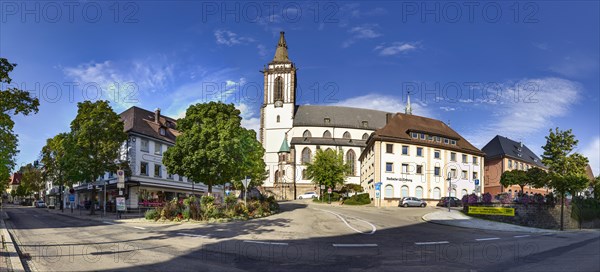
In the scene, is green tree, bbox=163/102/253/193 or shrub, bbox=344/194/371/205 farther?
shrub, bbox=344/194/371/205

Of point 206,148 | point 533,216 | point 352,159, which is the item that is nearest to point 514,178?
point 533,216

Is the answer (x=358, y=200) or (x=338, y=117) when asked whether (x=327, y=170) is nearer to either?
(x=358, y=200)

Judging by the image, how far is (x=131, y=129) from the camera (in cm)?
4472

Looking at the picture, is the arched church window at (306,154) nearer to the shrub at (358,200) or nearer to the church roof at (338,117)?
the church roof at (338,117)

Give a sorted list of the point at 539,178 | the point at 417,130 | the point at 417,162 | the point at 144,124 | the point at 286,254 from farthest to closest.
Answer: the point at 417,130, the point at 417,162, the point at 144,124, the point at 539,178, the point at 286,254

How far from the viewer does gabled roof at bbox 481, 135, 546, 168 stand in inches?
3078

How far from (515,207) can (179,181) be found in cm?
4069

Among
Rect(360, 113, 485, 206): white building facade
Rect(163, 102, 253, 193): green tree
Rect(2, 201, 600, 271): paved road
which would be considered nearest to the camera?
Rect(2, 201, 600, 271): paved road

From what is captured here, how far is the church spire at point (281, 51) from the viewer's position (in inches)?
3880

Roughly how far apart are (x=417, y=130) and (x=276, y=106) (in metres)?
44.9

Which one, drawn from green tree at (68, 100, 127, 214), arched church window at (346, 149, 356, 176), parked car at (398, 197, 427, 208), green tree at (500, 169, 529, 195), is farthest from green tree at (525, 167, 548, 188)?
arched church window at (346, 149, 356, 176)

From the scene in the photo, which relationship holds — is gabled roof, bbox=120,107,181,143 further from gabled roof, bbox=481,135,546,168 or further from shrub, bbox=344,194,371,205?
gabled roof, bbox=481,135,546,168

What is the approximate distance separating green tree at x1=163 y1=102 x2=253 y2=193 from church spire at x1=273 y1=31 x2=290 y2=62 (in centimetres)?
6934

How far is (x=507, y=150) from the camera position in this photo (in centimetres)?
7906
